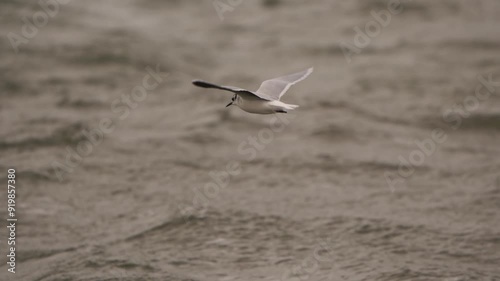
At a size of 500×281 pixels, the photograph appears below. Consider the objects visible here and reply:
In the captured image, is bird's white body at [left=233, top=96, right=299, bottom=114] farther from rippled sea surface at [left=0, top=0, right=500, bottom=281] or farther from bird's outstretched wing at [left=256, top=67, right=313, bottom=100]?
rippled sea surface at [left=0, top=0, right=500, bottom=281]

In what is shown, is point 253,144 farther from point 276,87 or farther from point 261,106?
point 261,106

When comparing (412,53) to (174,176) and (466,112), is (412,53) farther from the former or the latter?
(174,176)

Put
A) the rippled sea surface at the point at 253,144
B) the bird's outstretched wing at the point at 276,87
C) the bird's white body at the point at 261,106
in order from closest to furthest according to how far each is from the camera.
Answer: the bird's white body at the point at 261,106 < the bird's outstretched wing at the point at 276,87 < the rippled sea surface at the point at 253,144

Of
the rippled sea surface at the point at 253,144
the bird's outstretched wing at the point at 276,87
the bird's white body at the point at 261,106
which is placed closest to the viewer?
the bird's white body at the point at 261,106

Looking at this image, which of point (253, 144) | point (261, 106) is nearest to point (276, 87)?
point (261, 106)

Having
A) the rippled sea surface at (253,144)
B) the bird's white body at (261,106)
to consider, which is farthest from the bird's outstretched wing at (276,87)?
the rippled sea surface at (253,144)

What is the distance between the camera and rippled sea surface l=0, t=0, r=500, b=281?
9.41 metres

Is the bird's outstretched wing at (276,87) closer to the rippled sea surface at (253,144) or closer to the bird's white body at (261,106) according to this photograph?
the bird's white body at (261,106)

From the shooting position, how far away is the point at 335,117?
43.7ft

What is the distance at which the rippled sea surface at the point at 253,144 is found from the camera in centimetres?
941

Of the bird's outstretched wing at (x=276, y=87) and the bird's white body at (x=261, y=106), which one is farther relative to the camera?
the bird's outstretched wing at (x=276, y=87)

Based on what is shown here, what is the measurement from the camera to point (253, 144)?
1245 centimetres

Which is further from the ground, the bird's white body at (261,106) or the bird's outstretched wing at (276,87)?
the bird's outstretched wing at (276,87)

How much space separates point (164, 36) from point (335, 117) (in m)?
4.67
